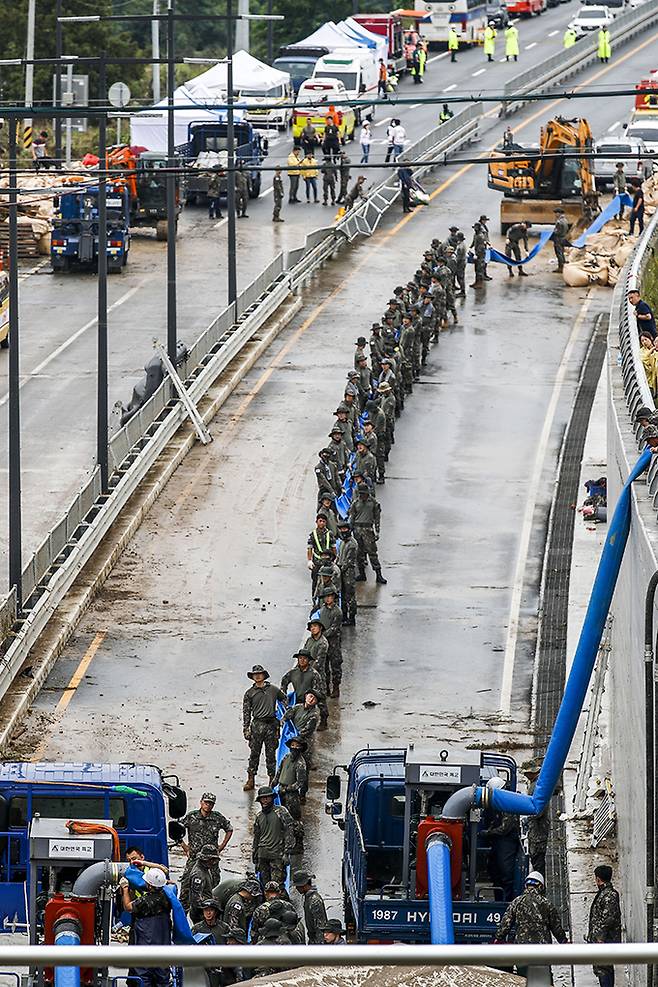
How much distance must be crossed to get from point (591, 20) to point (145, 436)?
52.7 m

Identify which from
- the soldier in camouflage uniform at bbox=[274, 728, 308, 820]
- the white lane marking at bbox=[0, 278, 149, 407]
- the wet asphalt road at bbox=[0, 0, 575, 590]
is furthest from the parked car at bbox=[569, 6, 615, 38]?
the soldier in camouflage uniform at bbox=[274, 728, 308, 820]

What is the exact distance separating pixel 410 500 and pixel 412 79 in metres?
46.4

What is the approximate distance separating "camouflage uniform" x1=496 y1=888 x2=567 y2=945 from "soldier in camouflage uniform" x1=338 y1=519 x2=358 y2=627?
36.1ft

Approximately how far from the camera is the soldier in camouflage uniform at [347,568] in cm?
→ 2662

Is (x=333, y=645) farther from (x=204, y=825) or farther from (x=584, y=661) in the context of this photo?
(x=584, y=661)

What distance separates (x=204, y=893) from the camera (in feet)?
58.0

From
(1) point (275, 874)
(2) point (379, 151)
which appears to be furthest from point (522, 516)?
(2) point (379, 151)

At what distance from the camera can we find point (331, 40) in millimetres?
75375

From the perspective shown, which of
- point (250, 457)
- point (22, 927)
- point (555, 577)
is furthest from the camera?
point (250, 457)

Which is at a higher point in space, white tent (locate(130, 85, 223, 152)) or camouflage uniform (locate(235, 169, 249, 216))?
white tent (locate(130, 85, 223, 152))

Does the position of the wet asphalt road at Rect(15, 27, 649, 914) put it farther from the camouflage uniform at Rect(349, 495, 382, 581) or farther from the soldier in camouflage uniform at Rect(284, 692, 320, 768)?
the soldier in camouflage uniform at Rect(284, 692, 320, 768)

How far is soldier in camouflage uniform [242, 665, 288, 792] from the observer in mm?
21797

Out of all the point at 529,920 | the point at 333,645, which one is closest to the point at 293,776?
the point at 333,645

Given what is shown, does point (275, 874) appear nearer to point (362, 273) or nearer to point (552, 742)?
point (552, 742)
